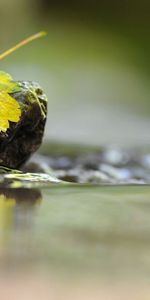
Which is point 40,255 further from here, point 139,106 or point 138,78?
point 138,78

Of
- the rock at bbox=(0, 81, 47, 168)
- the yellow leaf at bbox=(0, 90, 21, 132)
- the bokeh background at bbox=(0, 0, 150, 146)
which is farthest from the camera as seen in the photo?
the bokeh background at bbox=(0, 0, 150, 146)

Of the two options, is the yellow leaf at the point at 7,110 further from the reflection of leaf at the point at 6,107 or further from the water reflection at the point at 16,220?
the water reflection at the point at 16,220

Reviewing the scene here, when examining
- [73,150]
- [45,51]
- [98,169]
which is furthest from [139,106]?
[98,169]

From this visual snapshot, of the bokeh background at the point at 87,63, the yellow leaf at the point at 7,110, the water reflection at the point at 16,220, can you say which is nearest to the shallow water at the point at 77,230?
the water reflection at the point at 16,220

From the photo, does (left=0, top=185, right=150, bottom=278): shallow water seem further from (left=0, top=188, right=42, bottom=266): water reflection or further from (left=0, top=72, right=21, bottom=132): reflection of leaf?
(left=0, top=72, right=21, bottom=132): reflection of leaf

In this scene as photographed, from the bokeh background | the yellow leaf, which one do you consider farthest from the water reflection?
the bokeh background

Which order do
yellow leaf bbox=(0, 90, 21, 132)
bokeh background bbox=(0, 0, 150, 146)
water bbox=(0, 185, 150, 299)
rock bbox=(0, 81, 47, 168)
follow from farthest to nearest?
bokeh background bbox=(0, 0, 150, 146)
rock bbox=(0, 81, 47, 168)
yellow leaf bbox=(0, 90, 21, 132)
water bbox=(0, 185, 150, 299)

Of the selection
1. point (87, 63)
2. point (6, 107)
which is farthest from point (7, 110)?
point (87, 63)
